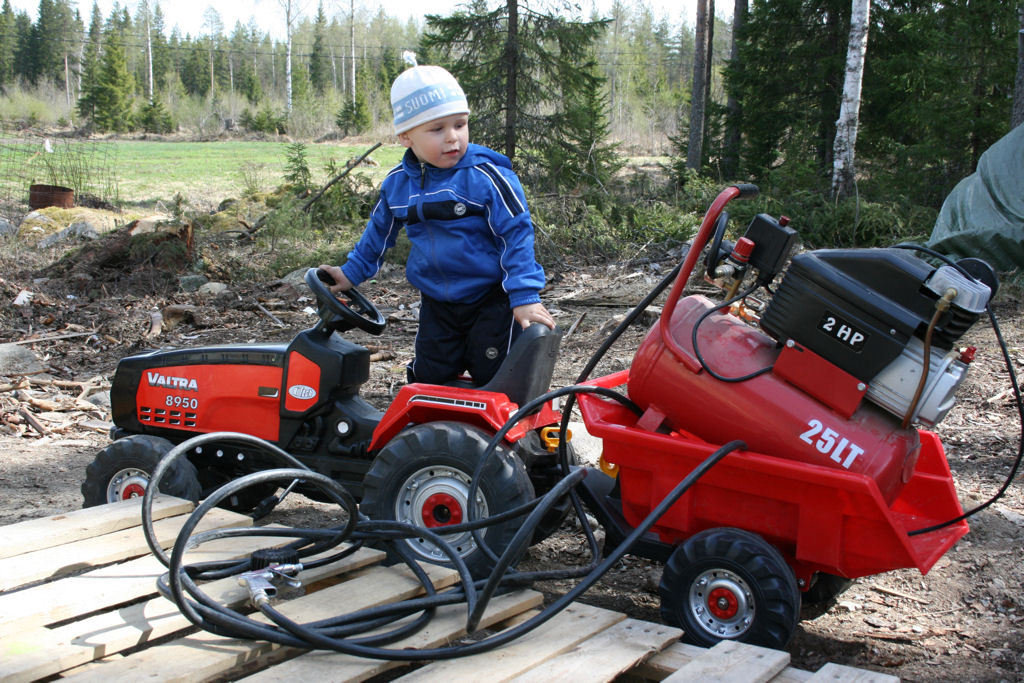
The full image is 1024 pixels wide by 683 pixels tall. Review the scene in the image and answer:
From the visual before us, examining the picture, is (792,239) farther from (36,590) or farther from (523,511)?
(36,590)

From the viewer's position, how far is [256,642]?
2.41m

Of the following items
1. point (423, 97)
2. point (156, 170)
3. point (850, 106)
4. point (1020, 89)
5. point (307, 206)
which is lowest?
point (307, 206)

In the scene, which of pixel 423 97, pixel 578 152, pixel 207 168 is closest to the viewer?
pixel 423 97

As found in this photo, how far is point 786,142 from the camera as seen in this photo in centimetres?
1575

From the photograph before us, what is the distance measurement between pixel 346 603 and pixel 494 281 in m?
1.35

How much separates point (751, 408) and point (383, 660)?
1.35 m

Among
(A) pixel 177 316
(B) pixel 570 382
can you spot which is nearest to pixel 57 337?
(A) pixel 177 316

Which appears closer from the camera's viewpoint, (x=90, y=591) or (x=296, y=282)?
(x=90, y=591)

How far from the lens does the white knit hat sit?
10.5 ft

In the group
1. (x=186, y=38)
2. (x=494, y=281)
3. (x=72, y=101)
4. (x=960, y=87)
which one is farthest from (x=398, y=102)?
(x=186, y=38)

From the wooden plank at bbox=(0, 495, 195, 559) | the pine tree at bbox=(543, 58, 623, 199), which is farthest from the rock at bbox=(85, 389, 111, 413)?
the pine tree at bbox=(543, 58, 623, 199)

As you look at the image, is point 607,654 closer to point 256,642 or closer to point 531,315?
point 256,642

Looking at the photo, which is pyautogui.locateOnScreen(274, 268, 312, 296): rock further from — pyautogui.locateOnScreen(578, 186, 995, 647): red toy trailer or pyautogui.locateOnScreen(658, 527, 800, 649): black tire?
pyautogui.locateOnScreen(658, 527, 800, 649): black tire

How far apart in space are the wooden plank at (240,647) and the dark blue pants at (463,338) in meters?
0.89
